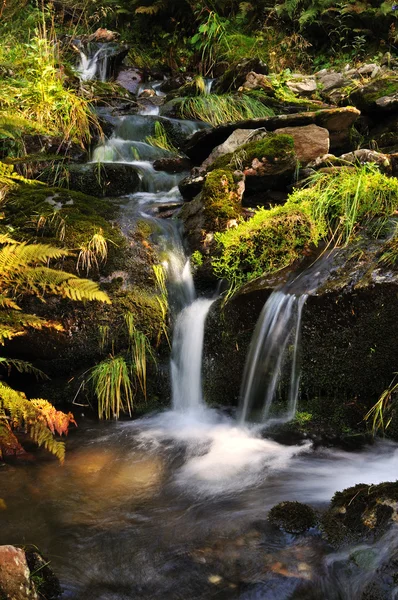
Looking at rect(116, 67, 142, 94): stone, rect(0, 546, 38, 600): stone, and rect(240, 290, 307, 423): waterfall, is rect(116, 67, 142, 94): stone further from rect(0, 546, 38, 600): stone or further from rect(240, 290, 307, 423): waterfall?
rect(0, 546, 38, 600): stone

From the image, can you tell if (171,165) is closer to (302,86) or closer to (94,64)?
(302,86)

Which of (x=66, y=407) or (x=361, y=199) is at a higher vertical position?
(x=361, y=199)

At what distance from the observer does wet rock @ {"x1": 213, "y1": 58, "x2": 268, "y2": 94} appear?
1009 cm

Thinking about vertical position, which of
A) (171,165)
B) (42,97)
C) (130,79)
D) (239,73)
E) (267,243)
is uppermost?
(130,79)

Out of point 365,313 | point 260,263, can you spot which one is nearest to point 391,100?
point 260,263

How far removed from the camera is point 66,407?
4969 mm

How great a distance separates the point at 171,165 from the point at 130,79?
5805 millimetres

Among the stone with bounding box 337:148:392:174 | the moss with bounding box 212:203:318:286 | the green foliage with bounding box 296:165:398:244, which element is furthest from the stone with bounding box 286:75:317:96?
the moss with bounding box 212:203:318:286

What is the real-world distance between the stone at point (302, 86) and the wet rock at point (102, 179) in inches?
176

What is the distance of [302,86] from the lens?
9828 millimetres

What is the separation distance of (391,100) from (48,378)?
654 centimetres

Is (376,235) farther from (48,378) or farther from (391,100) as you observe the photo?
(391,100)

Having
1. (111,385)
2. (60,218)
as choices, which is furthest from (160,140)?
(111,385)

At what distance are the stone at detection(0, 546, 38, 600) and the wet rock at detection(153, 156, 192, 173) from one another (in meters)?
6.04
